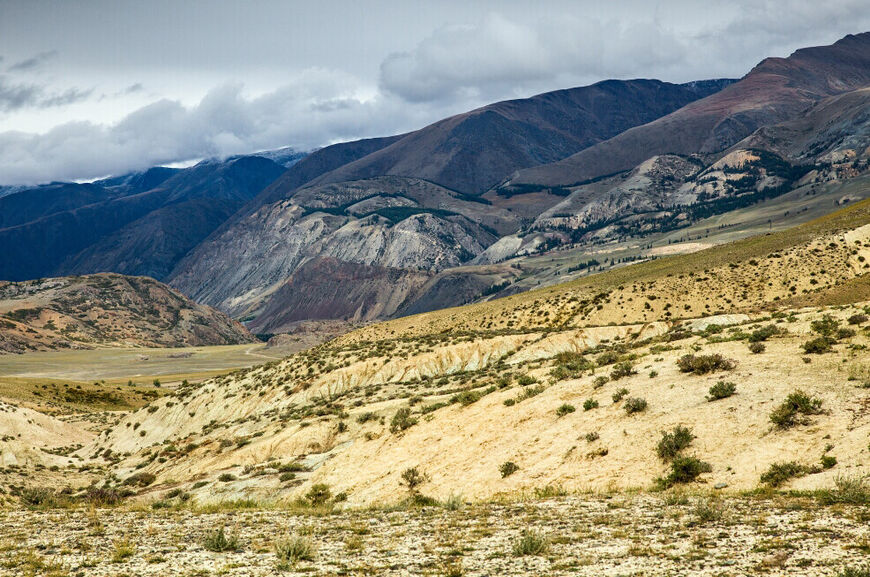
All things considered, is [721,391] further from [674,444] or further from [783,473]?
[783,473]

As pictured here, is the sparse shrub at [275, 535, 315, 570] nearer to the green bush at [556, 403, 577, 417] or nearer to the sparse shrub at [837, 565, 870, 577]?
the sparse shrub at [837, 565, 870, 577]

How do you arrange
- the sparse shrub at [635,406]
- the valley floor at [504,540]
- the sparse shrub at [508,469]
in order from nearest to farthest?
1. the valley floor at [504,540]
2. the sparse shrub at [508,469]
3. the sparse shrub at [635,406]

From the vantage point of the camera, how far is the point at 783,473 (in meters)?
17.1

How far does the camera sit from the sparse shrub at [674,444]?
20.0 m

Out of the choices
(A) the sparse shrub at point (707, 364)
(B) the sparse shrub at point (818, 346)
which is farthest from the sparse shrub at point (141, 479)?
(B) the sparse shrub at point (818, 346)

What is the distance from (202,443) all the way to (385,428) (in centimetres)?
1602

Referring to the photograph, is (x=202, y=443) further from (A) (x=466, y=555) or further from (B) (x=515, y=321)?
(B) (x=515, y=321)

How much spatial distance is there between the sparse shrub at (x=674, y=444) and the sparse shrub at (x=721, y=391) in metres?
2.91

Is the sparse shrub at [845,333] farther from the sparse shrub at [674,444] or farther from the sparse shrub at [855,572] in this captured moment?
the sparse shrub at [855,572]

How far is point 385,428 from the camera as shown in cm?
3222

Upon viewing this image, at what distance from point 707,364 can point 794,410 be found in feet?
19.2

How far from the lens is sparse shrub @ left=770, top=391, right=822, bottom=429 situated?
19469mm

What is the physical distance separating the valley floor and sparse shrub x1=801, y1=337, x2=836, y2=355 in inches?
439

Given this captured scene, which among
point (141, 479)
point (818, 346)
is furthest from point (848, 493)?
point (141, 479)
